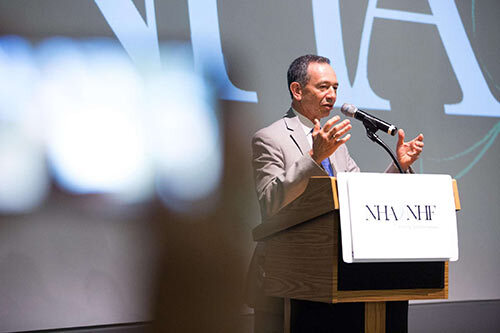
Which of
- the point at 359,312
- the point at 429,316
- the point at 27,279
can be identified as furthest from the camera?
the point at 429,316

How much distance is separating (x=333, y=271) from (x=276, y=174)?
646 millimetres

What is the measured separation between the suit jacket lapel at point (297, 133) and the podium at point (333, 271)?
527 millimetres

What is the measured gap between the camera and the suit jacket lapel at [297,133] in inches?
84.9

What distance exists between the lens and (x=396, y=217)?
58.2 inches

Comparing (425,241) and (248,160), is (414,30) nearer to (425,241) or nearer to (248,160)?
(248,160)

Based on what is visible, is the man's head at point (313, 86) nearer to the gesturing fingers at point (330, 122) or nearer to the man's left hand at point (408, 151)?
the man's left hand at point (408, 151)

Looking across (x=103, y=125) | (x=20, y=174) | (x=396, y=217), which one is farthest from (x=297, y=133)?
(x=20, y=174)

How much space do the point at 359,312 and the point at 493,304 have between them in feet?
8.01

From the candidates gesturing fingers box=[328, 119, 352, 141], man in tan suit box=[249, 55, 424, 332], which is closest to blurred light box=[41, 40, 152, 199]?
man in tan suit box=[249, 55, 424, 332]

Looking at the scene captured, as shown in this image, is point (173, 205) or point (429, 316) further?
point (429, 316)

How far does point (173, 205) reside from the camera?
275 centimetres

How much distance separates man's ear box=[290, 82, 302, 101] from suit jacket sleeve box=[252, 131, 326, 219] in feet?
0.99

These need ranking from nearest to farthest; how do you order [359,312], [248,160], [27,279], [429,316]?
[359,312]
[27,279]
[248,160]
[429,316]

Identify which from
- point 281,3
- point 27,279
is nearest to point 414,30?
point 281,3
